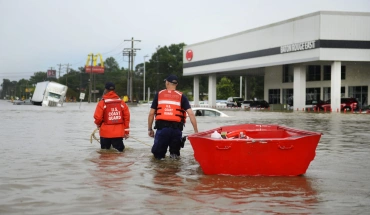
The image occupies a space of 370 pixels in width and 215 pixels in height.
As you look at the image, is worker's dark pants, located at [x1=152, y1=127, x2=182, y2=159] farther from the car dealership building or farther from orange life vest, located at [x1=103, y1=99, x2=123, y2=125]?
the car dealership building

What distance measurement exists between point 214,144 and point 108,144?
3.87m

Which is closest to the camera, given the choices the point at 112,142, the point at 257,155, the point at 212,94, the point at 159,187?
the point at 159,187

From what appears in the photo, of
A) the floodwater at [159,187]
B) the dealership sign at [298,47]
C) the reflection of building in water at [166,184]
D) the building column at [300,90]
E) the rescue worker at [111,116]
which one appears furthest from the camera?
the building column at [300,90]

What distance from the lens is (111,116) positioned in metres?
11.7

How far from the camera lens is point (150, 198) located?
7.24 meters

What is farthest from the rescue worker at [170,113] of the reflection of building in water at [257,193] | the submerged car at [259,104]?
the submerged car at [259,104]

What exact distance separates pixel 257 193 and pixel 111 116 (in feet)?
15.8

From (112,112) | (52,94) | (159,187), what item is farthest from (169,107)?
(52,94)

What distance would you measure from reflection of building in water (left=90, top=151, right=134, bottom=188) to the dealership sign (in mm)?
41769

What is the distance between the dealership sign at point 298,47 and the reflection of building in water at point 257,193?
43.9 metres

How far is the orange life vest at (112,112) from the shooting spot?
11.7 metres

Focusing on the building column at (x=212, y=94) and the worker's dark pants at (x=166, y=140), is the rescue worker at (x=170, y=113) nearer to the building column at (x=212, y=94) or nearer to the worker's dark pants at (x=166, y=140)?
the worker's dark pants at (x=166, y=140)

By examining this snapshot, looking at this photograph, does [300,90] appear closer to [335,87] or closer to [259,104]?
[335,87]

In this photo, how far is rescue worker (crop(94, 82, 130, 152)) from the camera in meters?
11.7
